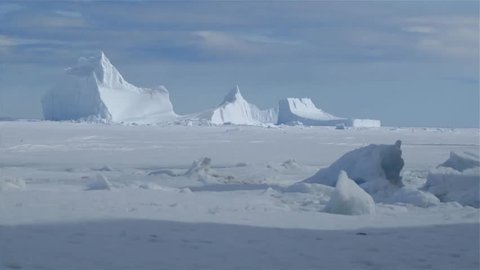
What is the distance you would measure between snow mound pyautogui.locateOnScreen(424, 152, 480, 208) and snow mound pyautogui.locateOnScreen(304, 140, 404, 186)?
0.91 m

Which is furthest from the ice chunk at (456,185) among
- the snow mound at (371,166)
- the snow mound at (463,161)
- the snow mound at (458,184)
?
the snow mound at (371,166)

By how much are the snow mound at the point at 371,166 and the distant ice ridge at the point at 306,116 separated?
73.4 meters

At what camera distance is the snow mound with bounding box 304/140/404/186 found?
1372 cm

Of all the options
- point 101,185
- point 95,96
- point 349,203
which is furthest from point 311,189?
point 95,96

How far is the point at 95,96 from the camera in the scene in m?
68.1

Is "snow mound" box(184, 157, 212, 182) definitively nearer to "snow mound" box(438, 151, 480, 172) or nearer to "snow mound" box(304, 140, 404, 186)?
"snow mound" box(304, 140, 404, 186)

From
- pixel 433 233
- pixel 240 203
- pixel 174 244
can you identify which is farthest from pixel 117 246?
pixel 240 203

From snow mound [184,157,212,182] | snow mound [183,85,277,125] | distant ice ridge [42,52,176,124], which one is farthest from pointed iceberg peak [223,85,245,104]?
snow mound [184,157,212,182]

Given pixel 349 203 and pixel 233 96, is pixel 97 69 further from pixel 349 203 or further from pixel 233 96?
pixel 349 203

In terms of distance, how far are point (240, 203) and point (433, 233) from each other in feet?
12.0

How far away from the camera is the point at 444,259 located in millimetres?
6785

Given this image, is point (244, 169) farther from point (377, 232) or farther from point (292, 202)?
point (377, 232)

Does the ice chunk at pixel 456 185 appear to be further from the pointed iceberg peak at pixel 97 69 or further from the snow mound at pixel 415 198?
the pointed iceberg peak at pixel 97 69

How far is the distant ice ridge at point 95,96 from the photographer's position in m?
67.3
